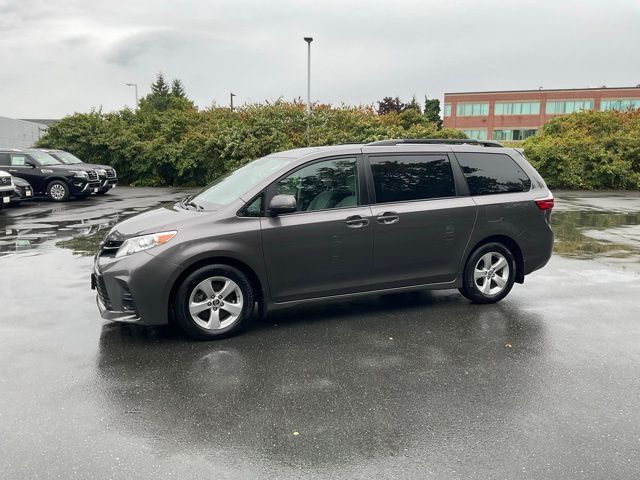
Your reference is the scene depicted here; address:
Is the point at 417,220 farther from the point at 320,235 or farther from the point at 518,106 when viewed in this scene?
the point at 518,106

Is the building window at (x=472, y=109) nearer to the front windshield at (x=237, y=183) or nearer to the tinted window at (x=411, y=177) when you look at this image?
the tinted window at (x=411, y=177)

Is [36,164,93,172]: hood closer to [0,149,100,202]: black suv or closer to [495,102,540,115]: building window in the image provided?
[0,149,100,202]: black suv

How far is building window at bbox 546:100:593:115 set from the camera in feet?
263

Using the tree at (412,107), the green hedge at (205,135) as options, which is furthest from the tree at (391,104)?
the green hedge at (205,135)

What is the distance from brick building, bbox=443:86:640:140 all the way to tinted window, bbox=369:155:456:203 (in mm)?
77957

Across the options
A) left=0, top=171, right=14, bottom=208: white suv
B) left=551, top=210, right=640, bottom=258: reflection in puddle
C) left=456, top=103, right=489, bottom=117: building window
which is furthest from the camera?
left=456, top=103, right=489, bottom=117: building window

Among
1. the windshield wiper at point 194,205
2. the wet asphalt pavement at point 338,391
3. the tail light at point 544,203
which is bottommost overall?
the wet asphalt pavement at point 338,391

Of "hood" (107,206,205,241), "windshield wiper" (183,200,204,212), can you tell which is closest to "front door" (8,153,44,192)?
"windshield wiper" (183,200,204,212)

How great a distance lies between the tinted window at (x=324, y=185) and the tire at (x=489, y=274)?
5.18ft

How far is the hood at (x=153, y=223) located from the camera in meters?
5.16

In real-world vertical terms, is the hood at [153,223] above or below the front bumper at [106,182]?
above

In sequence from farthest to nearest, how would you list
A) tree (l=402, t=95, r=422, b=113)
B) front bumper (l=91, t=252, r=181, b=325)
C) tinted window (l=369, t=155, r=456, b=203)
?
1. tree (l=402, t=95, r=422, b=113)
2. tinted window (l=369, t=155, r=456, b=203)
3. front bumper (l=91, t=252, r=181, b=325)

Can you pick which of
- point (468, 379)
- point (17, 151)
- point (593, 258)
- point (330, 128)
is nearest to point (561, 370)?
point (468, 379)

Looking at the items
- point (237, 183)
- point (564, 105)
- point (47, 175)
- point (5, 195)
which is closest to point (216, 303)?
point (237, 183)
